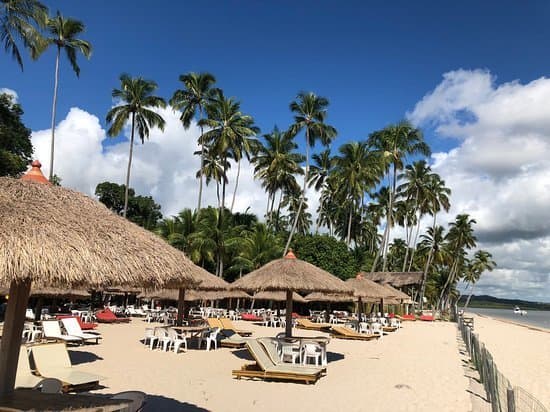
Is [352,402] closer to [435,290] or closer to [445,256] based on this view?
[445,256]

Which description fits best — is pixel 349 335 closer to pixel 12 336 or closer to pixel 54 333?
pixel 54 333

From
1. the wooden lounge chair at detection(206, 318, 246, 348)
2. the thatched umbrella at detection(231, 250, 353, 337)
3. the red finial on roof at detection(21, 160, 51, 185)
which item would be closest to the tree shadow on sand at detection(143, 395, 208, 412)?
the red finial on roof at detection(21, 160, 51, 185)

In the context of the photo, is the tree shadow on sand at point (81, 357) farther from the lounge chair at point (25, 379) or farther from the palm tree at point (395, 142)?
the palm tree at point (395, 142)

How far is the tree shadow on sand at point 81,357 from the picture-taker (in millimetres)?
10829

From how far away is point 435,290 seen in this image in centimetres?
6762

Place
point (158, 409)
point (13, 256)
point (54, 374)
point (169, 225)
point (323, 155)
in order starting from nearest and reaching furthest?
1. point (13, 256)
2. point (158, 409)
3. point (54, 374)
4. point (169, 225)
5. point (323, 155)

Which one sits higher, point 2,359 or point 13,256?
point 13,256

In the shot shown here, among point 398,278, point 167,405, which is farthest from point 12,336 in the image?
point 398,278

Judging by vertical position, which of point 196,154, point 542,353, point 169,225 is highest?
point 196,154

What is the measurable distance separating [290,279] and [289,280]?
5 centimetres

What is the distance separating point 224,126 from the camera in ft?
116

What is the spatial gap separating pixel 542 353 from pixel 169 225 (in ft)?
80.3

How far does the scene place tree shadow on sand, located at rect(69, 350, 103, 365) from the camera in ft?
35.5

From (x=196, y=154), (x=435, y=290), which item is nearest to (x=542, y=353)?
(x=196, y=154)
